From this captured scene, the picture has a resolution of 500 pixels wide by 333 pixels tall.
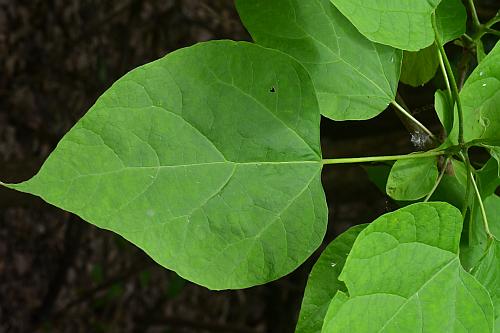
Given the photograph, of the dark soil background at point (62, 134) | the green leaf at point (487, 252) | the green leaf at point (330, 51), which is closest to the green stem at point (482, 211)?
the green leaf at point (487, 252)

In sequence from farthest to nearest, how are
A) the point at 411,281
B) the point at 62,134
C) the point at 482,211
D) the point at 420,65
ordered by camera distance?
the point at 62,134 → the point at 420,65 → the point at 482,211 → the point at 411,281

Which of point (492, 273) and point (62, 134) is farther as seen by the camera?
point (62, 134)

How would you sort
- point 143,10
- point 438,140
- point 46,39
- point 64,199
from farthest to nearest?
point 143,10 < point 46,39 < point 438,140 < point 64,199

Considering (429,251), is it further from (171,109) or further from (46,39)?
(46,39)

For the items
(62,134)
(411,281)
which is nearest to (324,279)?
(411,281)

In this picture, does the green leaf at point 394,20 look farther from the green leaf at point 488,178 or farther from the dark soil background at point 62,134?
the dark soil background at point 62,134

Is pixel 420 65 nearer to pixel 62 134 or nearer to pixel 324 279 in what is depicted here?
pixel 324 279

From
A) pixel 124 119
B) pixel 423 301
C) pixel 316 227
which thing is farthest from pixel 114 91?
pixel 423 301
